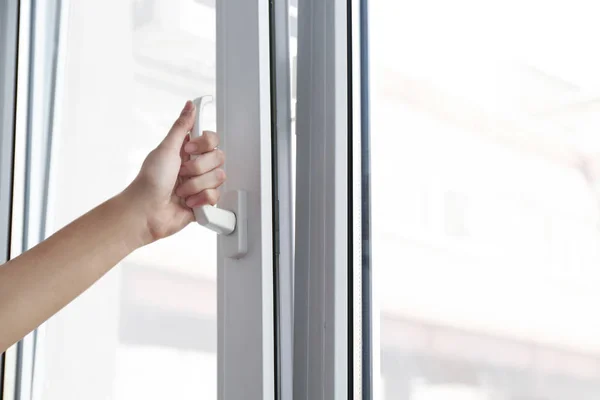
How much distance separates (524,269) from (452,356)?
0.12m

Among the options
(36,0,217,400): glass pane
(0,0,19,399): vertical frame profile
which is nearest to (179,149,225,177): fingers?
(36,0,217,400): glass pane

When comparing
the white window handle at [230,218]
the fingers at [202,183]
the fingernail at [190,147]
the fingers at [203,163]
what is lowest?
the white window handle at [230,218]

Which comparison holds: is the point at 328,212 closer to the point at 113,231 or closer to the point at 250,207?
the point at 250,207

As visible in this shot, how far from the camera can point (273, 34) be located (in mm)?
889

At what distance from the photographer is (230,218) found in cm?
83

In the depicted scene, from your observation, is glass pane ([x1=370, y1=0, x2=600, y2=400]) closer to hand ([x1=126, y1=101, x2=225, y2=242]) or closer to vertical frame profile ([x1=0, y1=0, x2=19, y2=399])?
hand ([x1=126, y1=101, x2=225, y2=242])

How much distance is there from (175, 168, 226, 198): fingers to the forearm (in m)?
0.06

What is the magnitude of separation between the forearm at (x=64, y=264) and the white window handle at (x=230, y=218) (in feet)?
0.30

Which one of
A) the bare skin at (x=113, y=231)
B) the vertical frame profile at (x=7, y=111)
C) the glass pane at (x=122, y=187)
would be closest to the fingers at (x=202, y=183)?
the bare skin at (x=113, y=231)

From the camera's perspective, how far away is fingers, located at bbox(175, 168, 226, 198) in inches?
32.3

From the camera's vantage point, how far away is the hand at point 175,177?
81cm

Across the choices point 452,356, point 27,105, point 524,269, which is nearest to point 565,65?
point 524,269

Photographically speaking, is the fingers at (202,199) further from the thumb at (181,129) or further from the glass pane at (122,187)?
the glass pane at (122,187)

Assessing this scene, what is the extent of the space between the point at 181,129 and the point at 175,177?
6 cm
